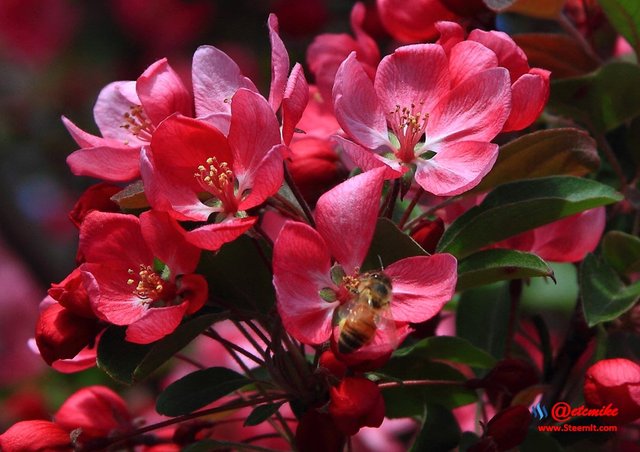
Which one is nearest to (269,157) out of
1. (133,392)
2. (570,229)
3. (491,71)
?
(491,71)

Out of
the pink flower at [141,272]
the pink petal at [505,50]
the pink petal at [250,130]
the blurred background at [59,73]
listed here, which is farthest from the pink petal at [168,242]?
the blurred background at [59,73]

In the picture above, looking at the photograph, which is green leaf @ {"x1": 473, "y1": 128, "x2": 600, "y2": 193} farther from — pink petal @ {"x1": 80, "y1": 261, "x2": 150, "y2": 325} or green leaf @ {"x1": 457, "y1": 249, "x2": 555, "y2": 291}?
pink petal @ {"x1": 80, "y1": 261, "x2": 150, "y2": 325}

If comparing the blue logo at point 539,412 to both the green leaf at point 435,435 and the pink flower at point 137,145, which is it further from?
the pink flower at point 137,145

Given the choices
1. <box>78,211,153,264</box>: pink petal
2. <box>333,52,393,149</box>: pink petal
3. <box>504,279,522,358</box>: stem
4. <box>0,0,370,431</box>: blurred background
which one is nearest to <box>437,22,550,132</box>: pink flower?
<box>333,52,393,149</box>: pink petal

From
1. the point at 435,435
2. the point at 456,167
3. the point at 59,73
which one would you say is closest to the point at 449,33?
the point at 456,167

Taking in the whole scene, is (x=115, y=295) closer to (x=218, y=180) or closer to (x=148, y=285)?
(x=148, y=285)

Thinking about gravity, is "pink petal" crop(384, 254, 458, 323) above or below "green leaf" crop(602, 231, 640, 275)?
above
